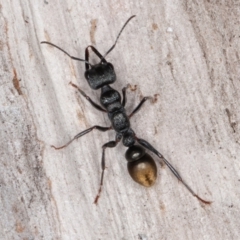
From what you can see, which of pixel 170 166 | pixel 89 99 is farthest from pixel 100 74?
pixel 170 166

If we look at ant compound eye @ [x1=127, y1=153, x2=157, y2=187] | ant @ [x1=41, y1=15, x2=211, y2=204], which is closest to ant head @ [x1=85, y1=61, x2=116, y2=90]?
ant @ [x1=41, y1=15, x2=211, y2=204]

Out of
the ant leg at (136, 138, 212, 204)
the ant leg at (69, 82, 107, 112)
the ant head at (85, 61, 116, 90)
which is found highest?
the ant head at (85, 61, 116, 90)

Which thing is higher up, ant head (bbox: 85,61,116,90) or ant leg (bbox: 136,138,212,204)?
ant head (bbox: 85,61,116,90)

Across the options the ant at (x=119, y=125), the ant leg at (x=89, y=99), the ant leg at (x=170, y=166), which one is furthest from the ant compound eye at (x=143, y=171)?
the ant leg at (x=89, y=99)

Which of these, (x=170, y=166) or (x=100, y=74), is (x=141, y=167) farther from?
(x=100, y=74)

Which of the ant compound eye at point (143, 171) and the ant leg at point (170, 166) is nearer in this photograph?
the ant compound eye at point (143, 171)

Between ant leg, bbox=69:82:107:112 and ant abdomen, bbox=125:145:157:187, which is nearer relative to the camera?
ant abdomen, bbox=125:145:157:187

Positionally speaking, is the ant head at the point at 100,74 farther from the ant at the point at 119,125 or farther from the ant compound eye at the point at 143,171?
the ant compound eye at the point at 143,171

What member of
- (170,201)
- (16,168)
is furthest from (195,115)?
(16,168)

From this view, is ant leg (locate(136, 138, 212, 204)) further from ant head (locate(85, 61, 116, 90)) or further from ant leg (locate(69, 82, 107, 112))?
ant head (locate(85, 61, 116, 90))
